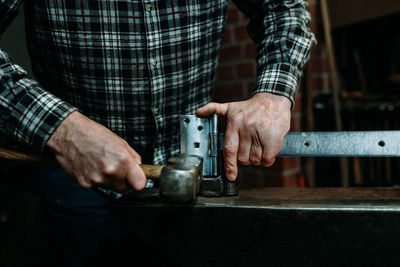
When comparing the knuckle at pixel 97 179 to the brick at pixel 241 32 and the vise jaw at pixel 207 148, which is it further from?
the brick at pixel 241 32

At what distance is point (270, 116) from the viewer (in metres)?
0.61

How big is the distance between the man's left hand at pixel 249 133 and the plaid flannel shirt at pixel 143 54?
0.09 meters

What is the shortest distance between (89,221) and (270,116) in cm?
62

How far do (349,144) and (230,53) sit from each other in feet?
2.99

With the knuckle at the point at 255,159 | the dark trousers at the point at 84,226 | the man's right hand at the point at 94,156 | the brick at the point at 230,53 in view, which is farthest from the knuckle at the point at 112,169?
the brick at the point at 230,53

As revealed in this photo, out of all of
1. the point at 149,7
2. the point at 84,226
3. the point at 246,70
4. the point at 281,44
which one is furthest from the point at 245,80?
the point at 84,226

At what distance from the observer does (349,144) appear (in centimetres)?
59

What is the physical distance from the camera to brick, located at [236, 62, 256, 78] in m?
1.32

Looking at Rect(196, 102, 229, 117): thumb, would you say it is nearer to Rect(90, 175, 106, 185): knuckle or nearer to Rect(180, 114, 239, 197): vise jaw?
Rect(180, 114, 239, 197): vise jaw

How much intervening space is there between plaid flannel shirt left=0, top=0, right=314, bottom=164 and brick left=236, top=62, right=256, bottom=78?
1.57ft

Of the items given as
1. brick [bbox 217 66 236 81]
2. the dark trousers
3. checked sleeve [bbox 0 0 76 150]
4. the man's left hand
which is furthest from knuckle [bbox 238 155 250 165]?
brick [bbox 217 66 236 81]

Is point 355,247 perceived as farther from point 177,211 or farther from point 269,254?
point 177,211

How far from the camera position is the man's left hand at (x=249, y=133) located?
59cm

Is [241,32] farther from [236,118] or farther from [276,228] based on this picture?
[276,228]
